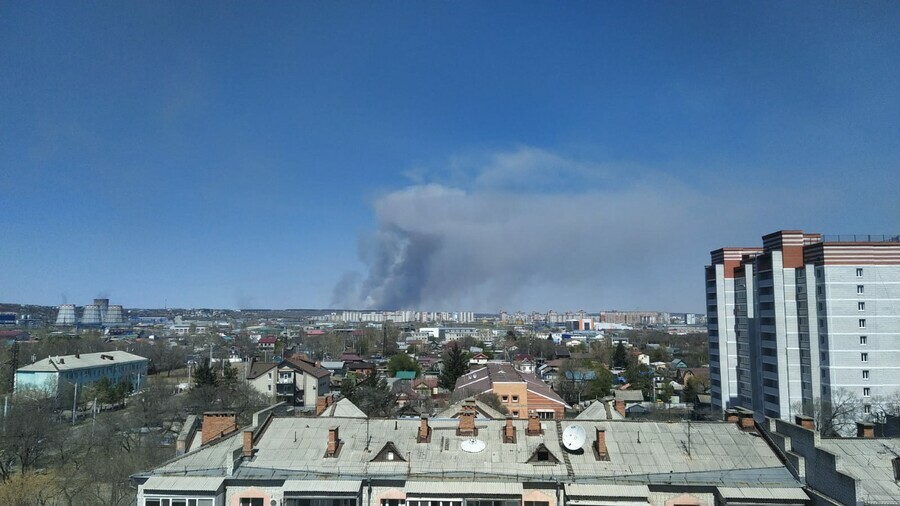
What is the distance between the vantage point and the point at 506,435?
20844 mm

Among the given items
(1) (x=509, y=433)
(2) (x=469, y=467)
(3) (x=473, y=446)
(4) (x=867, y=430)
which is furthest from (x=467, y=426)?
(4) (x=867, y=430)

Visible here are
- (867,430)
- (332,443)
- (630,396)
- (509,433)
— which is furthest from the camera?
(630,396)

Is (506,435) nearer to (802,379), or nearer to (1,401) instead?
(802,379)

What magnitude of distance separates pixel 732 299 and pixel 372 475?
5898 cm

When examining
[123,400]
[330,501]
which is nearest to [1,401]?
[123,400]

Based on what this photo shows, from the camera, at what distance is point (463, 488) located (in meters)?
17.8

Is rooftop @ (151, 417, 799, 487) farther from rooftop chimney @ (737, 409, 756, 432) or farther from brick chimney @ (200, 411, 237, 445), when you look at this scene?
brick chimney @ (200, 411, 237, 445)

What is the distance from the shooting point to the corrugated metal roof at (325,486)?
58.5 ft

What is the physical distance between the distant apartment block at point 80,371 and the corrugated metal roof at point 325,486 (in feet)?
207

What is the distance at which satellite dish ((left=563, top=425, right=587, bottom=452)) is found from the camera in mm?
19641

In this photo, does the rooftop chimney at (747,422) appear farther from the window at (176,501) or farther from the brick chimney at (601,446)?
the window at (176,501)

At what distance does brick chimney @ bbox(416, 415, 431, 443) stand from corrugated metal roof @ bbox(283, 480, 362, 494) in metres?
3.13

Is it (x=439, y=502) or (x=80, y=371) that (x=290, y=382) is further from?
(x=439, y=502)

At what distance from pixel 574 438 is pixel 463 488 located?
416 centimetres
